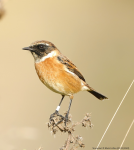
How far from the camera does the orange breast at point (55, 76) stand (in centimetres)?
264

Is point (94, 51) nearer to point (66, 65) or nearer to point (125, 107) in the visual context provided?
point (125, 107)

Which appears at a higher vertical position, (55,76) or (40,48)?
(40,48)

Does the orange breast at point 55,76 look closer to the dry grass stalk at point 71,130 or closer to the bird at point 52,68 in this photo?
the bird at point 52,68

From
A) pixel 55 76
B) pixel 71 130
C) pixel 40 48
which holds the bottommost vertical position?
pixel 71 130

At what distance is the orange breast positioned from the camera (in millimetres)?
2637

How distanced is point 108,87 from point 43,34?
6.66 ft

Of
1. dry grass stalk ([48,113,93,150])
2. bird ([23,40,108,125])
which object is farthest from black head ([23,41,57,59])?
dry grass stalk ([48,113,93,150])

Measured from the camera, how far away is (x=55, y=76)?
8.71 ft

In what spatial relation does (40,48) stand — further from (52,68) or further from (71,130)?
(71,130)

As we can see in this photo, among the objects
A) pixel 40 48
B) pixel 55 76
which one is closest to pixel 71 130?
pixel 55 76

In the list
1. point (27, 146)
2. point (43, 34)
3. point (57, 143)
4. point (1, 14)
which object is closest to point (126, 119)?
point (57, 143)

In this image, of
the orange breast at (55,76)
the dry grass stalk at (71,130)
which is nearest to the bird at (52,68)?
the orange breast at (55,76)

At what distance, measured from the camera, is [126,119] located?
456 centimetres

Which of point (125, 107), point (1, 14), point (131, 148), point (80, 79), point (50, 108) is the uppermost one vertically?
point (1, 14)
